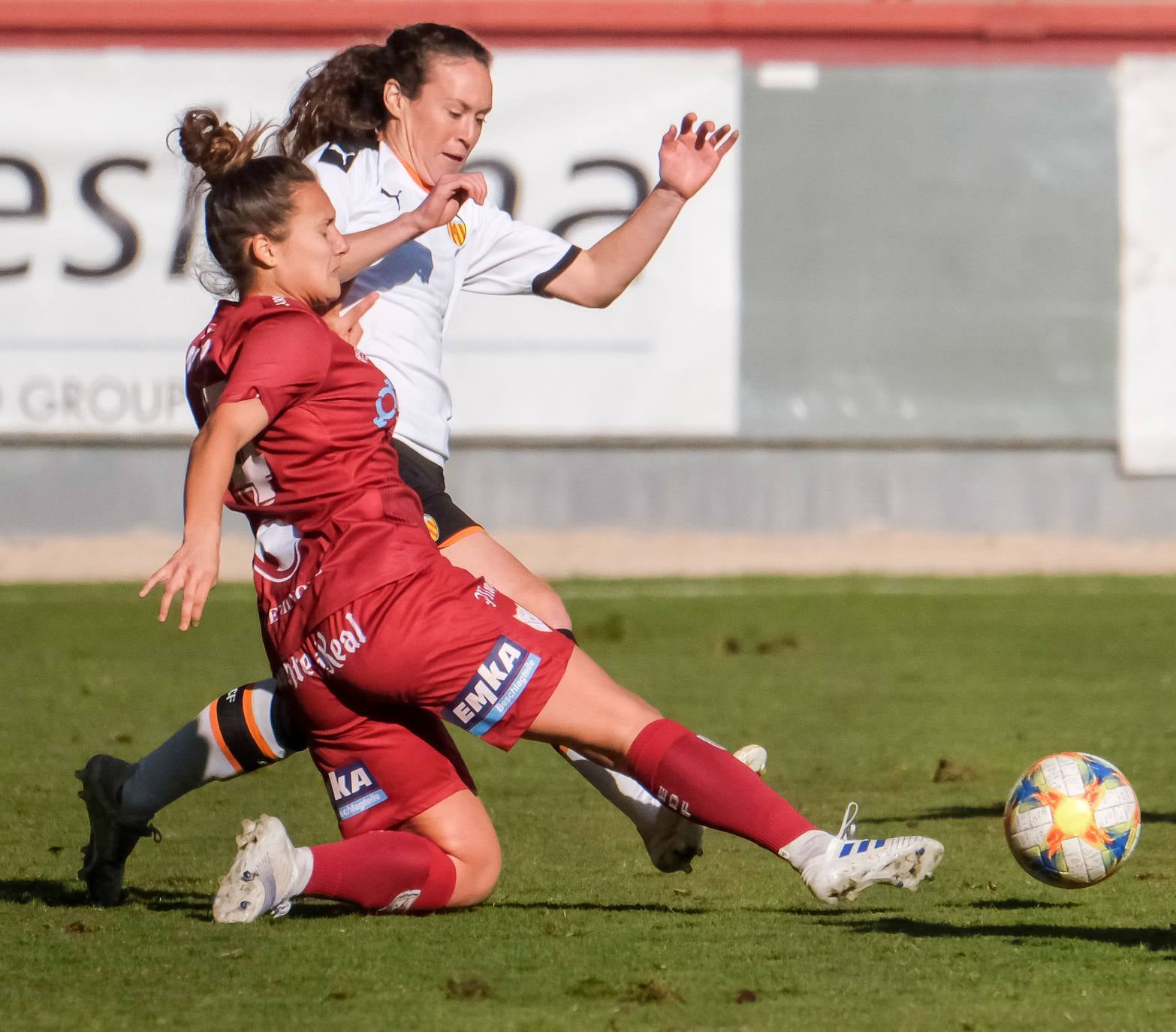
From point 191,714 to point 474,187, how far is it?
4074 mm

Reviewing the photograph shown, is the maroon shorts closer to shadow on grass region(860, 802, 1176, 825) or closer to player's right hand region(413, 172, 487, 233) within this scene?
player's right hand region(413, 172, 487, 233)

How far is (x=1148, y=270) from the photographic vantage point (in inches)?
547

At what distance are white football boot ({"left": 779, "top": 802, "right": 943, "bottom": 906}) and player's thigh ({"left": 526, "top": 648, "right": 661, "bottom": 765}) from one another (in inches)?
18.2

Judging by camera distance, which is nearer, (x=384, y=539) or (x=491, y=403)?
A: (x=384, y=539)

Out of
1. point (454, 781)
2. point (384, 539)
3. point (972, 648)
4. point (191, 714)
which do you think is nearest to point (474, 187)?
point (384, 539)

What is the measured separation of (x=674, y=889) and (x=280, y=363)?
168 centimetres

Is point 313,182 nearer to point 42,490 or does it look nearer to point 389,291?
point 389,291

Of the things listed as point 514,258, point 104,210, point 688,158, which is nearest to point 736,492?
point 104,210

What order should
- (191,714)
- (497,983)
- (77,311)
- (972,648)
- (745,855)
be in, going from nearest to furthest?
(497,983) → (745,855) → (191,714) → (972,648) → (77,311)

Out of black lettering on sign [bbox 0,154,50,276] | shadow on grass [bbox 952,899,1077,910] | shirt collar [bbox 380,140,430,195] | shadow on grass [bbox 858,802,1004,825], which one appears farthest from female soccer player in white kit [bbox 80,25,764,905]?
black lettering on sign [bbox 0,154,50,276]

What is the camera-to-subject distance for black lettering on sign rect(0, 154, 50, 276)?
537 inches

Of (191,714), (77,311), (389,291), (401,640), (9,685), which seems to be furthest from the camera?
(77,311)

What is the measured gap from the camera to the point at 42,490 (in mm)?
13867

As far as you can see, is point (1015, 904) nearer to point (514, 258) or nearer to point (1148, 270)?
point (514, 258)
